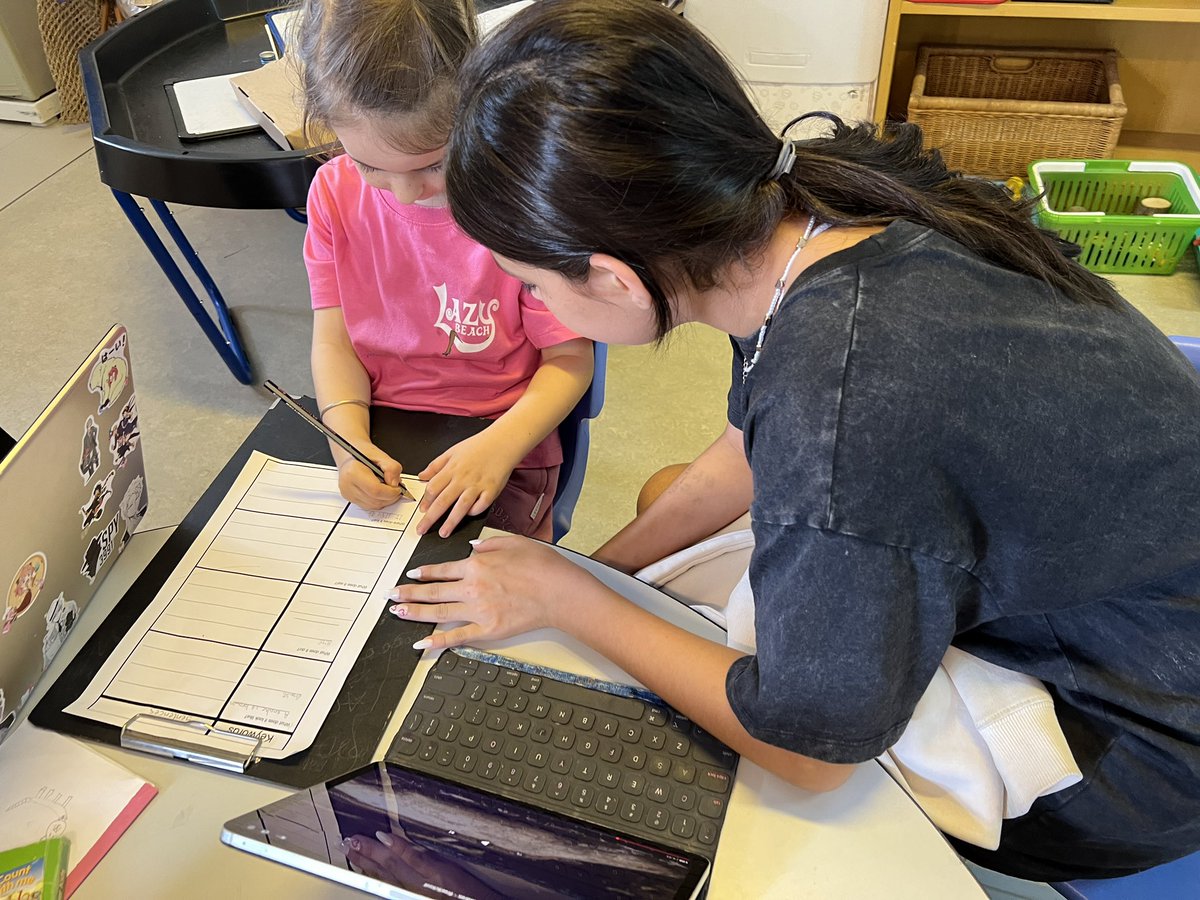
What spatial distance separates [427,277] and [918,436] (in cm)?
69

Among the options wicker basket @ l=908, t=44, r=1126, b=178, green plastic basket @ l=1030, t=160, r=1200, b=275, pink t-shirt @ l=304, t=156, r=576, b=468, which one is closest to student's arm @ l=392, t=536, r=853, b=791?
pink t-shirt @ l=304, t=156, r=576, b=468

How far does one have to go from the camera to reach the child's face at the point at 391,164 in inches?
35.3

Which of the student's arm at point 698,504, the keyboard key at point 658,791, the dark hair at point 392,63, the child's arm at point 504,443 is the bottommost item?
the student's arm at point 698,504

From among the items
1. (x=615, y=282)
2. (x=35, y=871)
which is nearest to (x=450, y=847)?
(x=35, y=871)

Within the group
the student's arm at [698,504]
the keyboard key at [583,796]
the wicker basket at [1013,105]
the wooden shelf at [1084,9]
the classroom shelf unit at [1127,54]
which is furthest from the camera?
the classroom shelf unit at [1127,54]

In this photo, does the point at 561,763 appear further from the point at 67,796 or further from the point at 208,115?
the point at 208,115

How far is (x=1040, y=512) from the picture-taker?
23.4 inches

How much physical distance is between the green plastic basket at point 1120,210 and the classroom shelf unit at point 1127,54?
34 centimetres

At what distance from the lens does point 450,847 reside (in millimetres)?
556

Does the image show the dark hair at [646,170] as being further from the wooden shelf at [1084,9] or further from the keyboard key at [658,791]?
the wooden shelf at [1084,9]

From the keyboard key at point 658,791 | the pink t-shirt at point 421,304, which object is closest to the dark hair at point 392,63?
the pink t-shirt at point 421,304

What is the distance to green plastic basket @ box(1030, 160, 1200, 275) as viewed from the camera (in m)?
2.15

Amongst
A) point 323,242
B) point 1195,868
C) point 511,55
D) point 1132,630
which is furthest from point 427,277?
point 1195,868

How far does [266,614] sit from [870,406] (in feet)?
1.68
